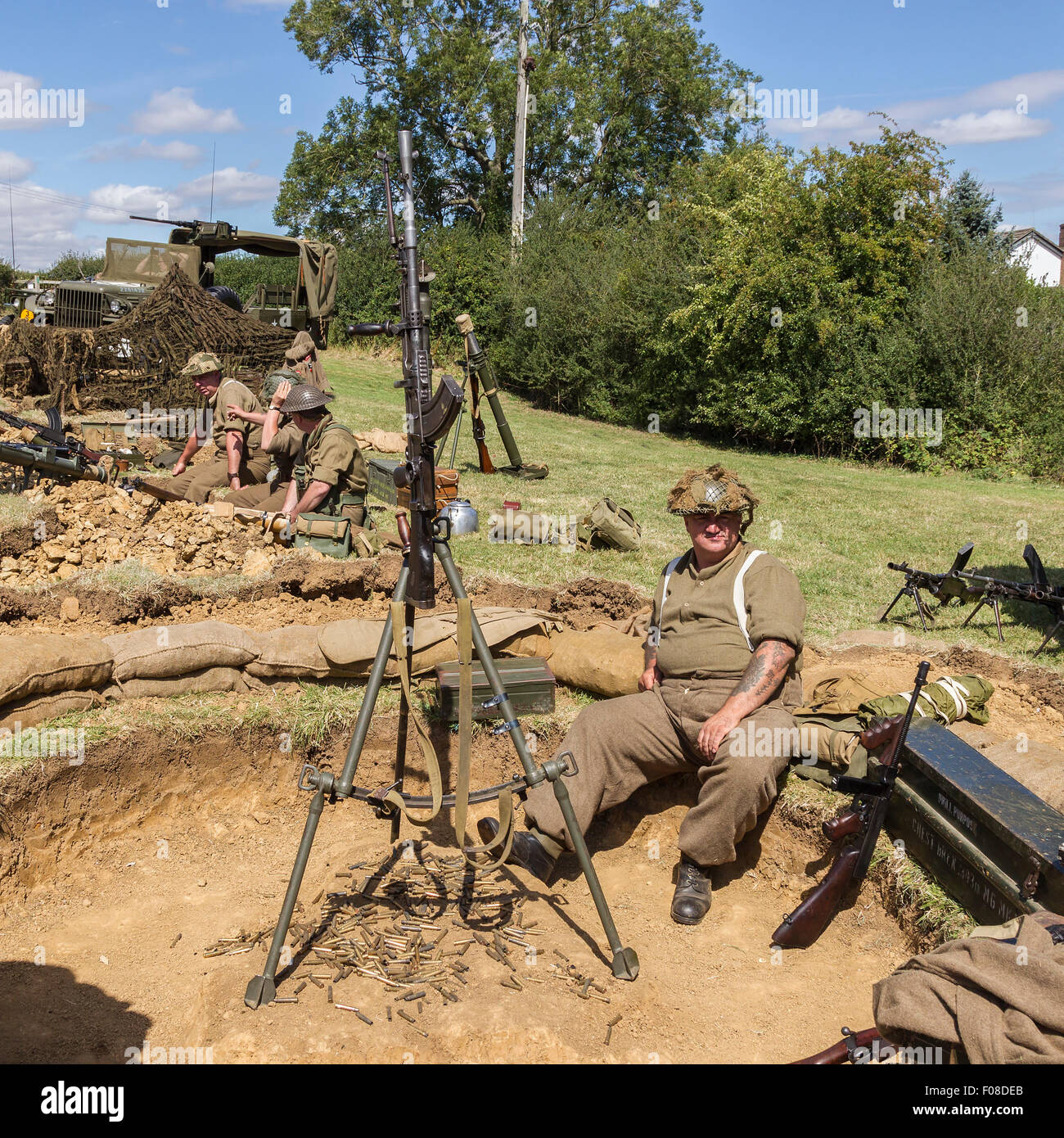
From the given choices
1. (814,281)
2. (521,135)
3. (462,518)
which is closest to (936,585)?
(462,518)

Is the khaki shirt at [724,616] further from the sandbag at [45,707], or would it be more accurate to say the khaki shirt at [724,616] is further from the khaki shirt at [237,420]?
the khaki shirt at [237,420]

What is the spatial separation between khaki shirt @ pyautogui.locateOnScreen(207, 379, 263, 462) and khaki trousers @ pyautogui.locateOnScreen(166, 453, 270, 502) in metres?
0.14

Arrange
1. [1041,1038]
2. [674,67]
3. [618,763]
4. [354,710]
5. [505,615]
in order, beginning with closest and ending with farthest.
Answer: [1041,1038], [618,763], [354,710], [505,615], [674,67]

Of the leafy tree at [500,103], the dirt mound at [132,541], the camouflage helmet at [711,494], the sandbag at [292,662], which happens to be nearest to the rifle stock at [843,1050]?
the camouflage helmet at [711,494]

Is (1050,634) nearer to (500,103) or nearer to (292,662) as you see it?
(292,662)

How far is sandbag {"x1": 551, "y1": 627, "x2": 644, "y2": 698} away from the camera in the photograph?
16.6ft

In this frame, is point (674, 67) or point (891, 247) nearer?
point (891, 247)

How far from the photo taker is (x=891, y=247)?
51.1 feet

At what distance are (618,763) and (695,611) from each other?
2.56 ft

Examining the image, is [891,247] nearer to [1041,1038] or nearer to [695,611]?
[695,611]

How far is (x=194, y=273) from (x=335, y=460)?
8.91 metres

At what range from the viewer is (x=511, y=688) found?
504 cm

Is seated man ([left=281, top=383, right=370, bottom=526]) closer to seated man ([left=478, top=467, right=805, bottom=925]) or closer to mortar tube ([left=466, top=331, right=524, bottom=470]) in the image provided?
mortar tube ([left=466, top=331, right=524, bottom=470])
